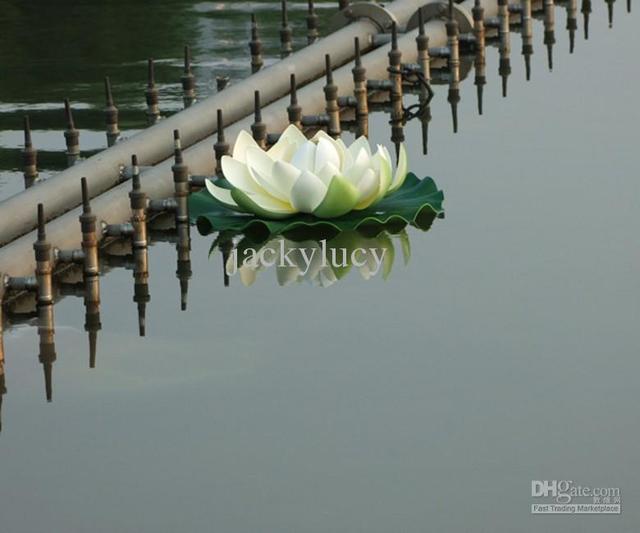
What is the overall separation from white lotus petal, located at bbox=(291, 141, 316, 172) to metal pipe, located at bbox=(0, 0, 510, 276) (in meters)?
1.31

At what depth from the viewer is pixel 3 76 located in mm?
23812

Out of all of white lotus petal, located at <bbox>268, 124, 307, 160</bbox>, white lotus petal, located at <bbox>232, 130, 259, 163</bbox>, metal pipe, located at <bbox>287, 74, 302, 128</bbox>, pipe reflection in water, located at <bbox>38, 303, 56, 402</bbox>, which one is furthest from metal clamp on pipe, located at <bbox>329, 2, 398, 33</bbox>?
pipe reflection in water, located at <bbox>38, 303, 56, 402</bbox>

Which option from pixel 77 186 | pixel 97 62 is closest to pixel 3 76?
pixel 97 62

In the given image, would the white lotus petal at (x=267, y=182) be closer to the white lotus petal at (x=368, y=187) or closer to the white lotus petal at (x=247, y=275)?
the white lotus petal at (x=368, y=187)

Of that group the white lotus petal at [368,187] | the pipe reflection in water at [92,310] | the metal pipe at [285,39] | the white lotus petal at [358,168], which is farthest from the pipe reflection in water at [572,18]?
the pipe reflection in water at [92,310]

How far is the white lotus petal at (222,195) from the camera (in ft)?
58.9

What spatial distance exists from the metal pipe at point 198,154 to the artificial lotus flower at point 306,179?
0.72 meters

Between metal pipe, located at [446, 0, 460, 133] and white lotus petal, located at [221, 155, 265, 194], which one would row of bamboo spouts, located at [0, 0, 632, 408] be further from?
white lotus petal, located at [221, 155, 265, 194]

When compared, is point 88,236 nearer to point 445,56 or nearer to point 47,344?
point 47,344

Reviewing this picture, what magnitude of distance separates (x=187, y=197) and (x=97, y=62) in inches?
263

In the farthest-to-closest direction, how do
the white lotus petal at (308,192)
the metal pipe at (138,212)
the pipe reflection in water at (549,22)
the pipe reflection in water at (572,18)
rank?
the pipe reflection in water at (572,18), the pipe reflection in water at (549,22), the white lotus petal at (308,192), the metal pipe at (138,212)

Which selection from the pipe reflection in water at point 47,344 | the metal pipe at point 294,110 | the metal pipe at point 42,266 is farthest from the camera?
the metal pipe at point 294,110

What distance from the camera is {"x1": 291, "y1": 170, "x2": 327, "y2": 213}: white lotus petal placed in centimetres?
1739

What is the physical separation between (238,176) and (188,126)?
7.03 ft
